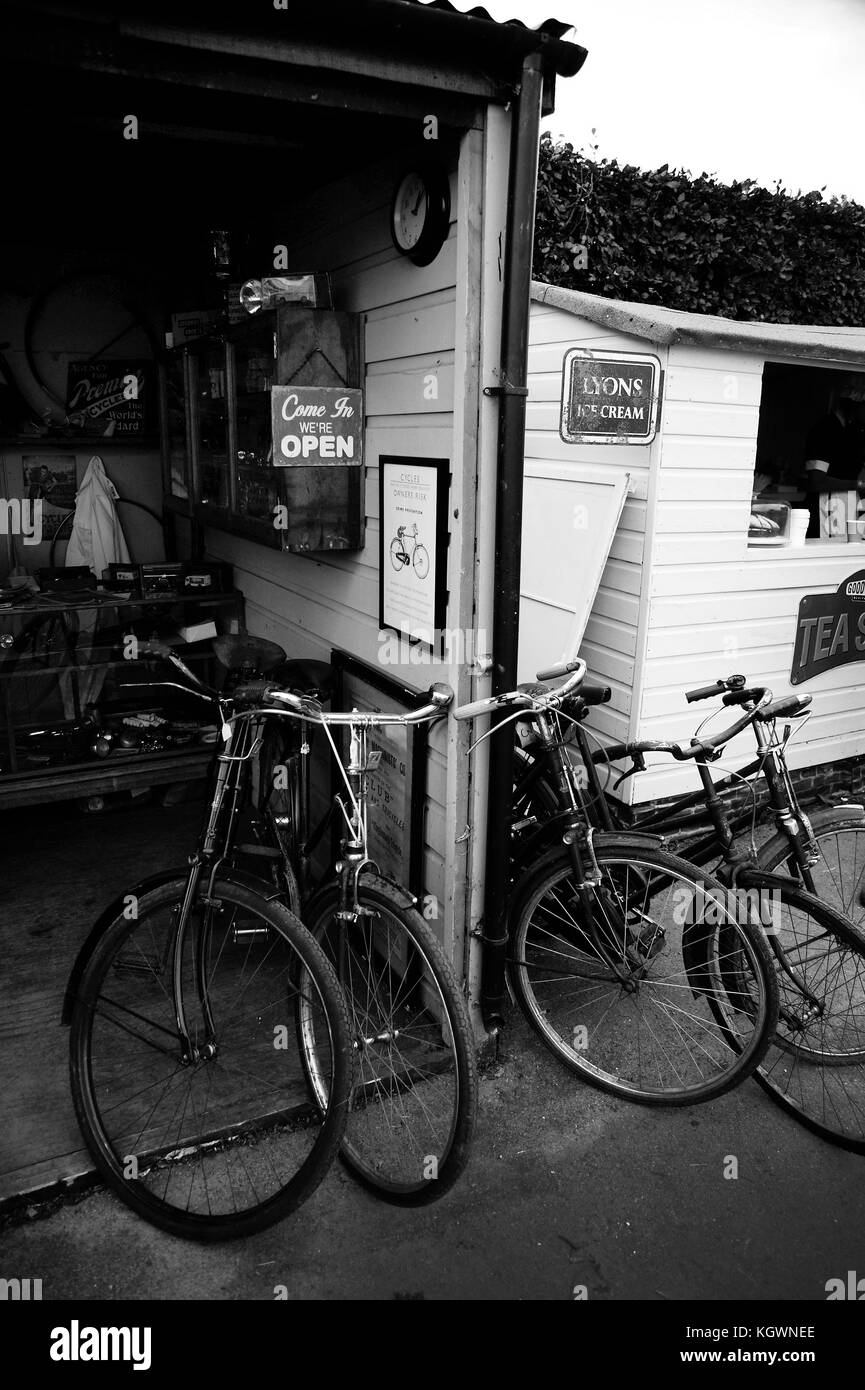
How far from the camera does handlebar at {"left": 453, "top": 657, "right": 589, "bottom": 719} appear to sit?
3.06m

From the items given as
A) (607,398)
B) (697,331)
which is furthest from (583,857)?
(697,331)

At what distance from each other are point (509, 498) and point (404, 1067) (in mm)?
1908

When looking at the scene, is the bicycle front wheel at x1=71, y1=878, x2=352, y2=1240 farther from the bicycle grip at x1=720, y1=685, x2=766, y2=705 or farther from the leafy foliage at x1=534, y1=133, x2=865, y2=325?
the leafy foliage at x1=534, y1=133, x2=865, y2=325

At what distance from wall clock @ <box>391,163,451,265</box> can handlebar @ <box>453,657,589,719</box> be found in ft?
4.66

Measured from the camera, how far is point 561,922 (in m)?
3.48

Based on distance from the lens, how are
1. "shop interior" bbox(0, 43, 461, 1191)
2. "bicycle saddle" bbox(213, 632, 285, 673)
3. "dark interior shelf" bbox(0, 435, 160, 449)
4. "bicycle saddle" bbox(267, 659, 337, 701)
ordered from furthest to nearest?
"dark interior shelf" bbox(0, 435, 160, 449) < "bicycle saddle" bbox(267, 659, 337, 701) < "bicycle saddle" bbox(213, 632, 285, 673) < "shop interior" bbox(0, 43, 461, 1191)

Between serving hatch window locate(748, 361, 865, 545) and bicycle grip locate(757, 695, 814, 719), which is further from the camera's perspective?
serving hatch window locate(748, 361, 865, 545)

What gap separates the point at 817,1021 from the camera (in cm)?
328

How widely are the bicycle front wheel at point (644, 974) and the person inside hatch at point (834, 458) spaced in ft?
10.6

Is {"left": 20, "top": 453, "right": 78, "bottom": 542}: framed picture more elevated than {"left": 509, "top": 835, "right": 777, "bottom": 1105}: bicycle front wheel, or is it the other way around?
{"left": 20, "top": 453, "right": 78, "bottom": 542}: framed picture

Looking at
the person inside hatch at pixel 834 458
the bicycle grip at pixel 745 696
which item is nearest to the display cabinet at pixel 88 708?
the bicycle grip at pixel 745 696

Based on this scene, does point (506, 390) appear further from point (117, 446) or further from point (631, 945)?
point (117, 446)

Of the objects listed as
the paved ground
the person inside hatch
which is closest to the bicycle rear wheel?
the paved ground

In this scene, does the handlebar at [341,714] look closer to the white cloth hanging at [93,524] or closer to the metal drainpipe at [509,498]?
the metal drainpipe at [509,498]
